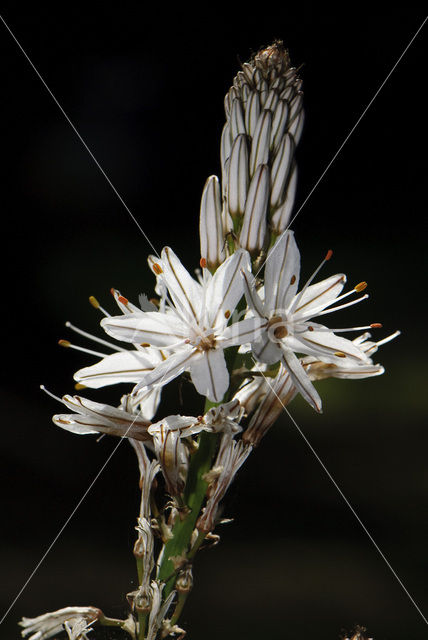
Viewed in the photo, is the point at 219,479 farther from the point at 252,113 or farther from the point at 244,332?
the point at 252,113

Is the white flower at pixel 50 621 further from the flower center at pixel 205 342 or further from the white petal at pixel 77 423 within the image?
the flower center at pixel 205 342

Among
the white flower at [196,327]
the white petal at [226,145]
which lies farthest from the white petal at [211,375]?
the white petal at [226,145]

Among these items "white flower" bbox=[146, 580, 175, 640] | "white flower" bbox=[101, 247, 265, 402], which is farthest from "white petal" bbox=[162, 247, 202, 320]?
"white flower" bbox=[146, 580, 175, 640]

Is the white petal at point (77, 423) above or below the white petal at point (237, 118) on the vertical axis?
below

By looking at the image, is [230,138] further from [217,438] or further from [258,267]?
[217,438]

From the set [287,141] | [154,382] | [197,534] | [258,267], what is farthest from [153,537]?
[287,141]

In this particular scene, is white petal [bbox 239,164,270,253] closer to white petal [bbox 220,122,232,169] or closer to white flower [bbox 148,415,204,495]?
white petal [bbox 220,122,232,169]
